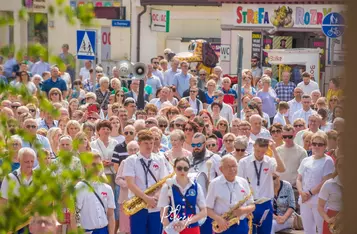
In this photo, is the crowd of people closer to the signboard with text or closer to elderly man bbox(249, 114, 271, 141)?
elderly man bbox(249, 114, 271, 141)

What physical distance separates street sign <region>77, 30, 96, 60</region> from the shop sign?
41.6 feet

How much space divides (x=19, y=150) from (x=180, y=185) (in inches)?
76.2

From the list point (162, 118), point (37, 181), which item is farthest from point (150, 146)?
point (37, 181)

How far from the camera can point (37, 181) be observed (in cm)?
405

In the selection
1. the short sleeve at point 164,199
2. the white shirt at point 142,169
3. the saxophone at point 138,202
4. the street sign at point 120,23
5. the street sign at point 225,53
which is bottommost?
the saxophone at point 138,202

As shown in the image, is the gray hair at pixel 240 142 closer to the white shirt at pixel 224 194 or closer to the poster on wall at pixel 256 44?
the white shirt at pixel 224 194

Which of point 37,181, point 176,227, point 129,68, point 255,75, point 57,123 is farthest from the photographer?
point 255,75

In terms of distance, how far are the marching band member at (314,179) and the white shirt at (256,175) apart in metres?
0.51

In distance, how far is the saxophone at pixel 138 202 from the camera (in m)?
11.4

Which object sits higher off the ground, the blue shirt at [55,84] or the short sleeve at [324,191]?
the blue shirt at [55,84]

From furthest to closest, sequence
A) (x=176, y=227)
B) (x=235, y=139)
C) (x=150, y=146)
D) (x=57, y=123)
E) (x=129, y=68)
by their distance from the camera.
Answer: (x=129, y=68)
(x=57, y=123)
(x=235, y=139)
(x=150, y=146)
(x=176, y=227)

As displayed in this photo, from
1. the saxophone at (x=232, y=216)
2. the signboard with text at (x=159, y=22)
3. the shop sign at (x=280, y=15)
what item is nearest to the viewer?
the saxophone at (x=232, y=216)

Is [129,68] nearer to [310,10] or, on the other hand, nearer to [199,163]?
[310,10]

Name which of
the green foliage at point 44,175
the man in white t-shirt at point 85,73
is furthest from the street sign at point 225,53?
the green foliage at point 44,175
